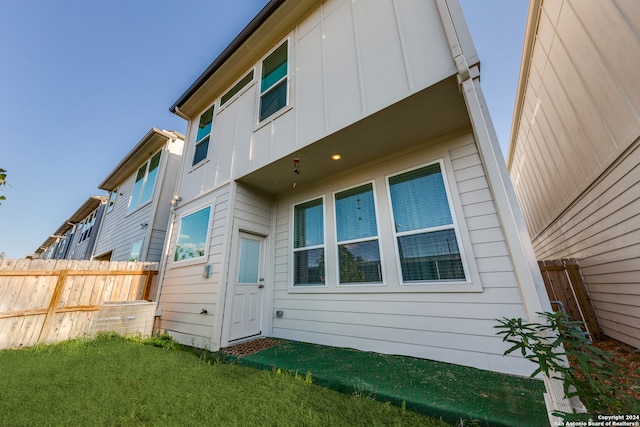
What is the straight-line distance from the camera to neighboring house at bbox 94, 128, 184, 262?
22.8ft

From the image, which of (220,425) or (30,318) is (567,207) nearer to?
(220,425)

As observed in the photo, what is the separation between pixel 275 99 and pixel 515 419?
207 inches

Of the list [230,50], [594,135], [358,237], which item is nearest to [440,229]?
[358,237]

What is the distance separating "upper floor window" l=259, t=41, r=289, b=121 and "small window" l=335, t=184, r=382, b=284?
2.22m

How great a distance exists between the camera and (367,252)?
3.58 meters

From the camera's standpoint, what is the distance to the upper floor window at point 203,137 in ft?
18.7

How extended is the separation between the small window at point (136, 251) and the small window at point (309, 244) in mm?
5578

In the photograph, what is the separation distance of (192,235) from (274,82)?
374 cm

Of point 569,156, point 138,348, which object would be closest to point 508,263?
point 569,156

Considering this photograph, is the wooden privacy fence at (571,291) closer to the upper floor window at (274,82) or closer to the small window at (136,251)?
the upper floor window at (274,82)

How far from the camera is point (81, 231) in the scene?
1309 centimetres

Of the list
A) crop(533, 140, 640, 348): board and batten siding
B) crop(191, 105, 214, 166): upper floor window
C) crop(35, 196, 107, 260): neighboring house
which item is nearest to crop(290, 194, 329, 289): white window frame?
crop(191, 105, 214, 166): upper floor window

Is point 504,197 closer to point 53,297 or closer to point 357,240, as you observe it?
point 357,240

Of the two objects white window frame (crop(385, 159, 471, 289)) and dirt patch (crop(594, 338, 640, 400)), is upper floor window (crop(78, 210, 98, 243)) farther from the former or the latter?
dirt patch (crop(594, 338, 640, 400))
